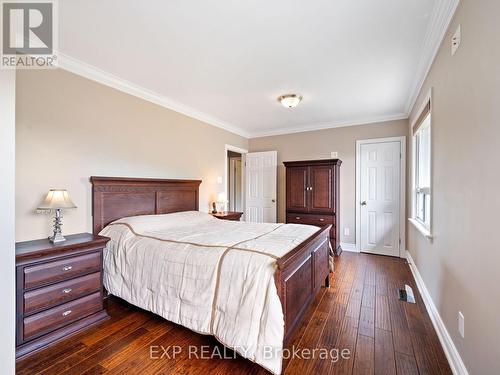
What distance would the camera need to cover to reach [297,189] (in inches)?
175

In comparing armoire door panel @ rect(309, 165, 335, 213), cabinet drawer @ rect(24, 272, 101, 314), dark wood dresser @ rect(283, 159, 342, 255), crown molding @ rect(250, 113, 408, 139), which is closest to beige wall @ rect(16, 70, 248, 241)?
cabinet drawer @ rect(24, 272, 101, 314)

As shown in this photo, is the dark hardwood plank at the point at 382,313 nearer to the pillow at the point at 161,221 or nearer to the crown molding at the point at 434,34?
the pillow at the point at 161,221

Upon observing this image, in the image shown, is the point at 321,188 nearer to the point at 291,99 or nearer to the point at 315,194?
the point at 315,194

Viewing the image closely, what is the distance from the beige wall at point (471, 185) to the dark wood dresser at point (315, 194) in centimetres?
209

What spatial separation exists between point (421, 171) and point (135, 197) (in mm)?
3828

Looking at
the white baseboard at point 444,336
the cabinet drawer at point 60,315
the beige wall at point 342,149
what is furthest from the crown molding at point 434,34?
the cabinet drawer at point 60,315

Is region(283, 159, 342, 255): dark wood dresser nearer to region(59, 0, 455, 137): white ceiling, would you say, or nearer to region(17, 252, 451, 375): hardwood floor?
region(59, 0, 455, 137): white ceiling

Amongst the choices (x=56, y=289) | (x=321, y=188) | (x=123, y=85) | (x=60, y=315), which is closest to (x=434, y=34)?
(x=321, y=188)

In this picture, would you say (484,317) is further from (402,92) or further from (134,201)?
(134,201)

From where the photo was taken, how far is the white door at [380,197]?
411 cm

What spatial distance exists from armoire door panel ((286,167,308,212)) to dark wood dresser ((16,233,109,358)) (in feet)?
10.3

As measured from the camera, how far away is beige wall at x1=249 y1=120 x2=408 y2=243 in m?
4.27

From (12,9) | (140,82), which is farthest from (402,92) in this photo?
(12,9)

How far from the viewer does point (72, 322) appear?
1948 mm
